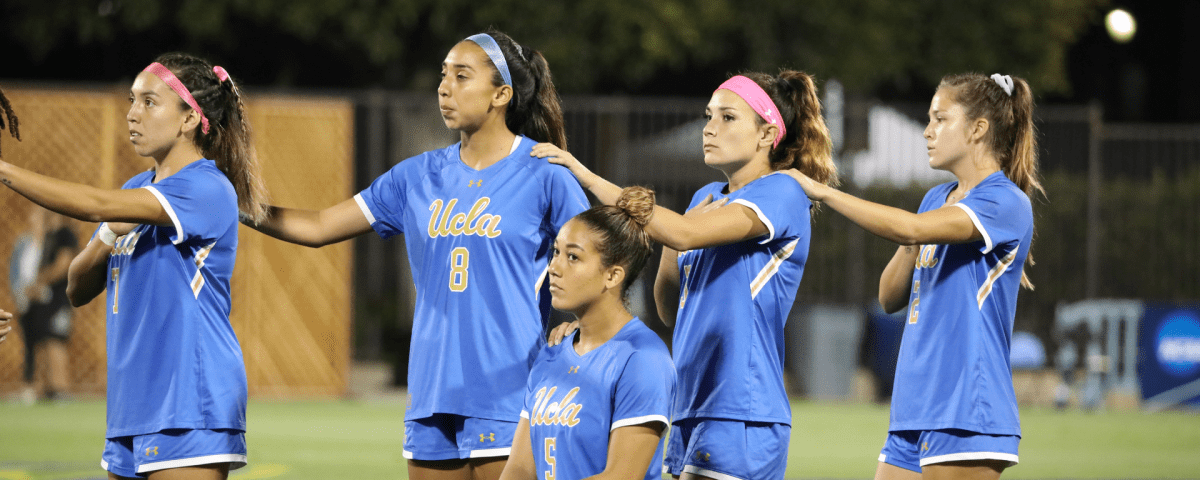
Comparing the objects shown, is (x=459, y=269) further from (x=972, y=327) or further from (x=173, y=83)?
(x=972, y=327)

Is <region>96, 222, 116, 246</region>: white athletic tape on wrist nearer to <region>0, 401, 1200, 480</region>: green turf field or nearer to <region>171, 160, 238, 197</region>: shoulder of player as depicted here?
<region>171, 160, 238, 197</region>: shoulder of player

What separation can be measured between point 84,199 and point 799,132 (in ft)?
7.55

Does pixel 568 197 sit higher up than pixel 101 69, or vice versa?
pixel 101 69

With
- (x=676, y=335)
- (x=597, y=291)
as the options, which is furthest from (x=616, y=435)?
(x=676, y=335)

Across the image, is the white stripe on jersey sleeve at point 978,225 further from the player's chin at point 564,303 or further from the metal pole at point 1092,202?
the metal pole at point 1092,202

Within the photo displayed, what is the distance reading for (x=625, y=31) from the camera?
17109mm

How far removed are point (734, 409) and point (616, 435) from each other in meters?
0.53

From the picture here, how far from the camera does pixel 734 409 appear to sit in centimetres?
396

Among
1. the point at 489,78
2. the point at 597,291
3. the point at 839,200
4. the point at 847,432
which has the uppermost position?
the point at 489,78

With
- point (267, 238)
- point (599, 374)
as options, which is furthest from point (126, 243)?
point (267, 238)

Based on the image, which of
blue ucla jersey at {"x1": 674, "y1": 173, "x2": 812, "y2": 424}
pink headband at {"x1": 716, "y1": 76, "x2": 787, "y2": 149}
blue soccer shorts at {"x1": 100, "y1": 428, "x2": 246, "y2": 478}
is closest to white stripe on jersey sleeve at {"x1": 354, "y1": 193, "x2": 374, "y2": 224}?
blue soccer shorts at {"x1": 100, "y1": 428, "x2": 246, "y2": 478}

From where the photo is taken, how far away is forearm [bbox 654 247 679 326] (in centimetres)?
454

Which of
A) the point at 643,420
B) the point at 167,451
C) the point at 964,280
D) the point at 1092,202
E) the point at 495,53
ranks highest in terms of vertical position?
the point at 1092,202

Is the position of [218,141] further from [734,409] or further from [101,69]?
[101,69]
